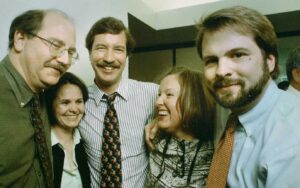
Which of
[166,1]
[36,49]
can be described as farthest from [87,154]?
[166,1]

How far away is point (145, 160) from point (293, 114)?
3.66 ft

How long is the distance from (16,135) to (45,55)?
44 centimetres

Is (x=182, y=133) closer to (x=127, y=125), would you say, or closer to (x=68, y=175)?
(x=127, y=125)

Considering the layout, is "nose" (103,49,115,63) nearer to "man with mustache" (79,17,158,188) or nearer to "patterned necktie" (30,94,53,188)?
"man with mustache" (79,17,158,188)

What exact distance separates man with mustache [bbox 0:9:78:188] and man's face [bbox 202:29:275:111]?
0.83m

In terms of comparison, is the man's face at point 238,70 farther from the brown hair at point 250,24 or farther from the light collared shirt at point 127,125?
the light collared shirt at point 127,125

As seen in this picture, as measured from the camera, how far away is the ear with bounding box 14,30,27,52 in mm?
1491

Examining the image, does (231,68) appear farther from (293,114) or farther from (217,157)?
(217,157)

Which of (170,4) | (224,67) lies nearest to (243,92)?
(224,67)

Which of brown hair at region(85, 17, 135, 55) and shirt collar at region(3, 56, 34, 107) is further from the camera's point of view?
brown hair at region(85, 17, 135, 55)

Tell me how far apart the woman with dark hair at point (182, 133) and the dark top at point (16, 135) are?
0.68 m

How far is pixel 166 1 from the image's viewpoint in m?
4.43

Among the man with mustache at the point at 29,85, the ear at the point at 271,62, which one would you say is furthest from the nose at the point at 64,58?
the ear at the point at 271,62

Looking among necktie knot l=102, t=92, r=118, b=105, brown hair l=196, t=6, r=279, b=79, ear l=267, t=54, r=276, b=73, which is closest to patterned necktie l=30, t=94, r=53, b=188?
necktie knot l=102, t=92, r=118, b=105
